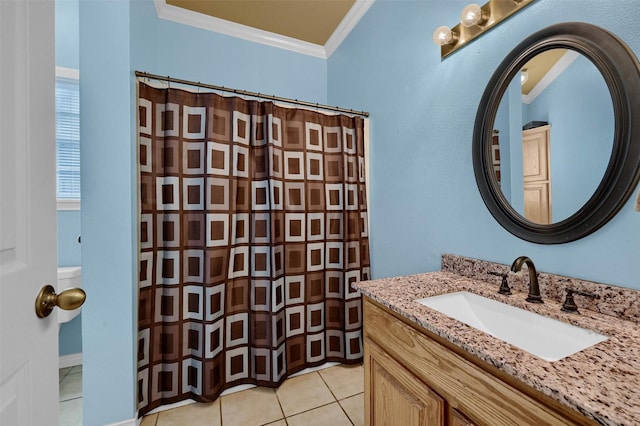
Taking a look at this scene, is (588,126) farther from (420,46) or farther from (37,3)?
(37,3)

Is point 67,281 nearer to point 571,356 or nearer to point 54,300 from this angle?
point 54,300

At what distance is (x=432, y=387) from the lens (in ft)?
2.64

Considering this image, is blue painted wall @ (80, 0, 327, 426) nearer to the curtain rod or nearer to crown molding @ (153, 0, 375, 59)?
the curtain rod

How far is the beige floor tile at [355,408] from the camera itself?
1.44 m

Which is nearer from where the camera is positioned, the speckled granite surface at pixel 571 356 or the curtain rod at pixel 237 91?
the speckled granite surface at pixel 571 356

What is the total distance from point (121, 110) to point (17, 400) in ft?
4.08

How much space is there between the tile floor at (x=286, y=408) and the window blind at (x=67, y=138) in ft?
5.21

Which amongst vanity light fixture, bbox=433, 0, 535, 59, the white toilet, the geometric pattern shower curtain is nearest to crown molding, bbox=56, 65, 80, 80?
the geometric pattern shower curtain

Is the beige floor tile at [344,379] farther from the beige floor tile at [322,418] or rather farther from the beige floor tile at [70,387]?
the beige floor tile at [70,387]

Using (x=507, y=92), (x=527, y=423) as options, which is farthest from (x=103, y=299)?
(x=507, y=92)

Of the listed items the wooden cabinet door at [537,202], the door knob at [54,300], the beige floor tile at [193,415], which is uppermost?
the wooden cabinet door at [537,202]

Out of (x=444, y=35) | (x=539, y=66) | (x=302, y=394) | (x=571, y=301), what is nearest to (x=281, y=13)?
(x=444, y=35)

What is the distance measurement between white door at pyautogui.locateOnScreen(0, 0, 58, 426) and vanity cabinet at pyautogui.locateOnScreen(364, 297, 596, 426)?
951 mm

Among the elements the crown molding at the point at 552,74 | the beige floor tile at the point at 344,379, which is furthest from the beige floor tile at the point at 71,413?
the crown molding at the point at 552,74
